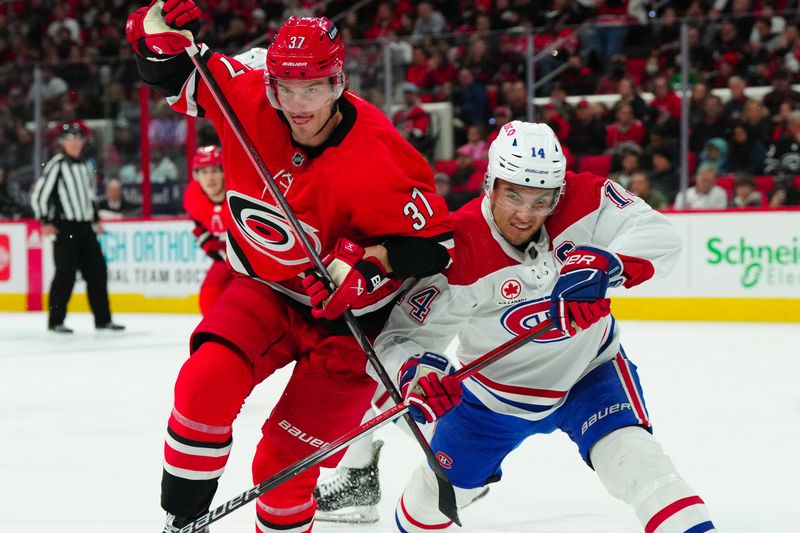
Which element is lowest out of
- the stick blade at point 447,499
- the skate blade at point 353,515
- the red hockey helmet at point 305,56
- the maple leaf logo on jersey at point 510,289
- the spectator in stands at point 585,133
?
the skate blade at point 353,515

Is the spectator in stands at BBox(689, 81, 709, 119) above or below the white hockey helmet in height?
below

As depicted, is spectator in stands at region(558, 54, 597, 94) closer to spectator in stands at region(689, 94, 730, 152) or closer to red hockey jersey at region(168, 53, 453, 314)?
spectator in stands at region(689, 94, 730, 152)

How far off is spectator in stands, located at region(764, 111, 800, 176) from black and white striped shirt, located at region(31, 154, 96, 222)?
4490mm

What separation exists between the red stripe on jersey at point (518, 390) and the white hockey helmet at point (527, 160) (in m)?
0.41

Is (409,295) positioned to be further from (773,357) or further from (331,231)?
(773,357)

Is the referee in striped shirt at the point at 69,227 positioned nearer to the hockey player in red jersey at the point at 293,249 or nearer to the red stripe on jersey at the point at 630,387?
the hockey player in red jersey at the point at 293,249

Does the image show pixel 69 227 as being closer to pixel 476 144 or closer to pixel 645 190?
pixel 476 144

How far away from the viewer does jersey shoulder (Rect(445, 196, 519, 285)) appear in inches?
99.8

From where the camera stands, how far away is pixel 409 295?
2541 millimetres

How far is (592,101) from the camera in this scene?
26.2 ft

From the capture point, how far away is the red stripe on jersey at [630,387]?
2.46 m

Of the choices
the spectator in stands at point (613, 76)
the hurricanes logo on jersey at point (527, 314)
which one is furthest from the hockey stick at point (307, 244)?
the spectator in stands at point (613, 76)

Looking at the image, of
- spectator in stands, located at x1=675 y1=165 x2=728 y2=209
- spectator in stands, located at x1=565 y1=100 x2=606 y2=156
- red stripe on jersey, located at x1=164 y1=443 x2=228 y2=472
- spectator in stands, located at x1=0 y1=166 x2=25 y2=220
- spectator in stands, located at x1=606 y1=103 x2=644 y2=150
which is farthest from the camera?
spectator in stands, located at x1=0 y1=166 x2=25 y2=220

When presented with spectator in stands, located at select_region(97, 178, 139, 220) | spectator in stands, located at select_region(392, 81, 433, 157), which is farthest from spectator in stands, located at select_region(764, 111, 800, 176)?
spectator in stands, located at select_region(97, 178, 139, 220)
